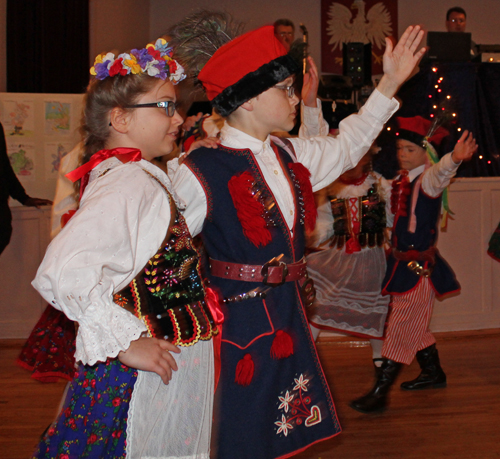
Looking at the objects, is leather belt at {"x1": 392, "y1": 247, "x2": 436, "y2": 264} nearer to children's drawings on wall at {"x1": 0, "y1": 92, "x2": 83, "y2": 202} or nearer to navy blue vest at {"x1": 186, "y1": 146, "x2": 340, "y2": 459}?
navy blue vest at {"x1": 186, "y1": 146, "x2": 340, "y2": 459}

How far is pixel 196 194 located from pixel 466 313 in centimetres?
317

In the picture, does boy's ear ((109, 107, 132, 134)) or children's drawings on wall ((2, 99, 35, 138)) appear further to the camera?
children's drawings on wall ((2, 99, 35, 138))

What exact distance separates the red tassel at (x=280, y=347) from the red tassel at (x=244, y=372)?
2.8 inches

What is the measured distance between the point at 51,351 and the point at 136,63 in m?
1.00

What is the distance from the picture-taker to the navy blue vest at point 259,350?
5.34 feet

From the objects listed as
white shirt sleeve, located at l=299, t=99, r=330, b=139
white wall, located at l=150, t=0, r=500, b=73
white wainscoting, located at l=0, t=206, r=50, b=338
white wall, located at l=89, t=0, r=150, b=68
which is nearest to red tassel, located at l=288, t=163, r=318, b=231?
white shirt sleeve, located at l=299, t=99, r=330, b=139

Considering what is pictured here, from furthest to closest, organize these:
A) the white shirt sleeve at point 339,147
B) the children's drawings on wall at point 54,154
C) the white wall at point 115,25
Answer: the white wall at point 115,25 → the children's drawings on wall at point 54,154 → the white shirt sleeve at point 339,147

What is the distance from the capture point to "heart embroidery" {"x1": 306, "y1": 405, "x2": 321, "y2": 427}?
1.69 m

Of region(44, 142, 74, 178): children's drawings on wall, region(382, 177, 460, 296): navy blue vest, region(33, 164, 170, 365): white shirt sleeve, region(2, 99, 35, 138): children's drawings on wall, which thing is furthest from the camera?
region(44, 142, 74, 178): children's drawings on wall

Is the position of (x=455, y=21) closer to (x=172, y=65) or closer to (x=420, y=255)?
(x=420, y=255)

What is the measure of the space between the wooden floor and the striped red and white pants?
27 cm

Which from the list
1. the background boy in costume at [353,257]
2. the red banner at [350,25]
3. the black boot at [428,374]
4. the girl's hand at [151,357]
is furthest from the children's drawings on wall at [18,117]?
the red banner at [350,25]

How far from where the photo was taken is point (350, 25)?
7750 mm

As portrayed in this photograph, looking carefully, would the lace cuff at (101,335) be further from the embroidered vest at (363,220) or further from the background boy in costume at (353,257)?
the embroidered vest at (363,220)
